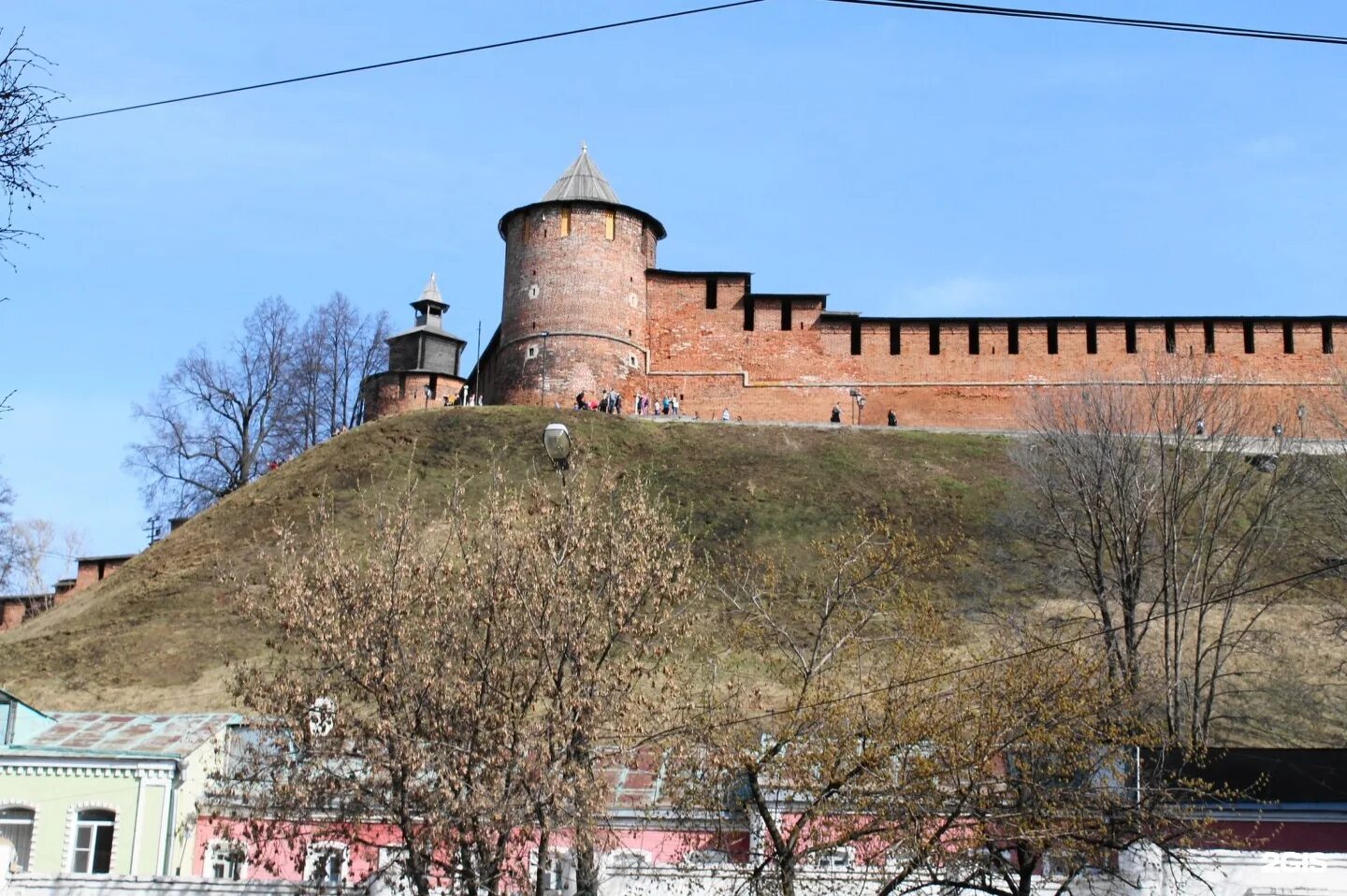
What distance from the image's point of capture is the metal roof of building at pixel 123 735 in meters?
16.7

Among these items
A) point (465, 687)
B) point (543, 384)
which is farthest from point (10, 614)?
point (465, 687)

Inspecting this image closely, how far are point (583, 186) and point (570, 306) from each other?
3.42m

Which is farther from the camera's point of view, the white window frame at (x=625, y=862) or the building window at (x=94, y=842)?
the building window at (x=94, y=842)

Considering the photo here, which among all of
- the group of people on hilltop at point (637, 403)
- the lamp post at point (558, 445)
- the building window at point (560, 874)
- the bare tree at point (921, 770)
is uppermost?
the group of people on hilltop at point (637, 403)

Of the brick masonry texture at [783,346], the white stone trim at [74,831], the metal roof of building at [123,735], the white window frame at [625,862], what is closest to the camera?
the white window frame at [625,862]

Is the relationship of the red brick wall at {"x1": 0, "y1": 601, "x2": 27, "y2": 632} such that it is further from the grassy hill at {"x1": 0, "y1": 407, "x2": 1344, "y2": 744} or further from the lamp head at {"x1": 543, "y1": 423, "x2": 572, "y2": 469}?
the lamp head at {"x1": 543, "y1": 423, "x2": 572, "y2": 469}

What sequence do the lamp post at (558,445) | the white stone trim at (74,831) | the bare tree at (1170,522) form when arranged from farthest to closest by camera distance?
the bare tree at (1170,522) → the white stone trim at (74,831) → the lamp post at (558,445)

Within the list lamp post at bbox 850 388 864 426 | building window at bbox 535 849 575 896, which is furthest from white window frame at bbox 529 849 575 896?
lamp post at bbox 850 388 864 426

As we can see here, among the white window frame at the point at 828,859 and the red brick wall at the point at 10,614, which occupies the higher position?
the red brick wall at the point at 10,614

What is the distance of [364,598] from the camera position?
11.5m

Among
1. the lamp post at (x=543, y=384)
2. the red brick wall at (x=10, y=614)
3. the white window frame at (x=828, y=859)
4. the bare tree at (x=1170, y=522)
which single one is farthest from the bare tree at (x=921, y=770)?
the red brick wall at (x=10, y=614)

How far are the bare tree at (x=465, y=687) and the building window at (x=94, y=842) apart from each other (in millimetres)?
5460

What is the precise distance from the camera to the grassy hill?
2491 cm

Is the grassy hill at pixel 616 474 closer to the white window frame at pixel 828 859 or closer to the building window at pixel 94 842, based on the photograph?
the building window at pixel 94 842
